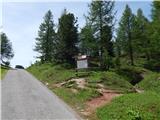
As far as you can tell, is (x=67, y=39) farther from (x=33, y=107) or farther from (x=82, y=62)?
(x=33, y=107)

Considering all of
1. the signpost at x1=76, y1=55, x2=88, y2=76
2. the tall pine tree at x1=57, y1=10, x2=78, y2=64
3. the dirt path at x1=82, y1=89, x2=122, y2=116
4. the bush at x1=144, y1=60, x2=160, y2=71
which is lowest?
the dirt path at x1=82, y1=89, x2=122, y2=116

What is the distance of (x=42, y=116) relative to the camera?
61.5 ft

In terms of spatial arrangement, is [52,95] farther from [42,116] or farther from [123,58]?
[123,58]

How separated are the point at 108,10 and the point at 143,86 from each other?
17.1 metres

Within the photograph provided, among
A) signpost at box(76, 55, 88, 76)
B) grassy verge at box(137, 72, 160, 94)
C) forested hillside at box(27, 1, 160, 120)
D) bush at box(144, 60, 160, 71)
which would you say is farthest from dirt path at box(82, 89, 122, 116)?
bush at box(144, 60, 160, 71)

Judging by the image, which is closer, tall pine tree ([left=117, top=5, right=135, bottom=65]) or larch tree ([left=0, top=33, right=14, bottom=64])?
tall pine tree ([left=117, top=5, right=135, bottom=65])

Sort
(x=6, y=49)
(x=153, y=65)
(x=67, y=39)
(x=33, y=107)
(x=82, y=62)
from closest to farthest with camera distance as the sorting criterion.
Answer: (x=33, y=107) → (x=82, y=62) → (x=67, y=39) → (x=153, y=65) → (x=6, y=49)

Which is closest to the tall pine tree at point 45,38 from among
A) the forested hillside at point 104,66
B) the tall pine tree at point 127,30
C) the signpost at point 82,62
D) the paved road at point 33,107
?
the forested hillside at point 104,66

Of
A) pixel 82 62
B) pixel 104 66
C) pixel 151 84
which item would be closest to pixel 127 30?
pixel 104 66

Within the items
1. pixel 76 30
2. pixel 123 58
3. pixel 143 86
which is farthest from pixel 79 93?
pixel 123 58

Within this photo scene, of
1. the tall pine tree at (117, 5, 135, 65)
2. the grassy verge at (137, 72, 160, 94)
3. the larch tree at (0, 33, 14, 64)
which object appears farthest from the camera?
the larch tree at (0, 33, 14, 64)

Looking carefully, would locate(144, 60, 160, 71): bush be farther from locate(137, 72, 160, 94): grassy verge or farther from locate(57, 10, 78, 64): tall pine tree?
locate(137, 72, 160, 94): grassy verge

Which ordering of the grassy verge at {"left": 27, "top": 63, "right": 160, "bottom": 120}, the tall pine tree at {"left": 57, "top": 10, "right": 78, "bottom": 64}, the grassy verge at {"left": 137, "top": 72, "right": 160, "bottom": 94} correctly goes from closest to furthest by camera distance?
1. the grassy verge at {"left": 27, "top": 63, "right": 160, "bottom": 120}
2. the grassy verge at {"left": 137, "top": 72, "right": 160, "bottom": 94}
3. the tall pine tree at {"left": 57, "top": 10, "right": 78, "bottom": 64}

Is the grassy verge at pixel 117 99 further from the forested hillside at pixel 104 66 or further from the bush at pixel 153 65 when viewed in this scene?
the bush at pixel 153 65
